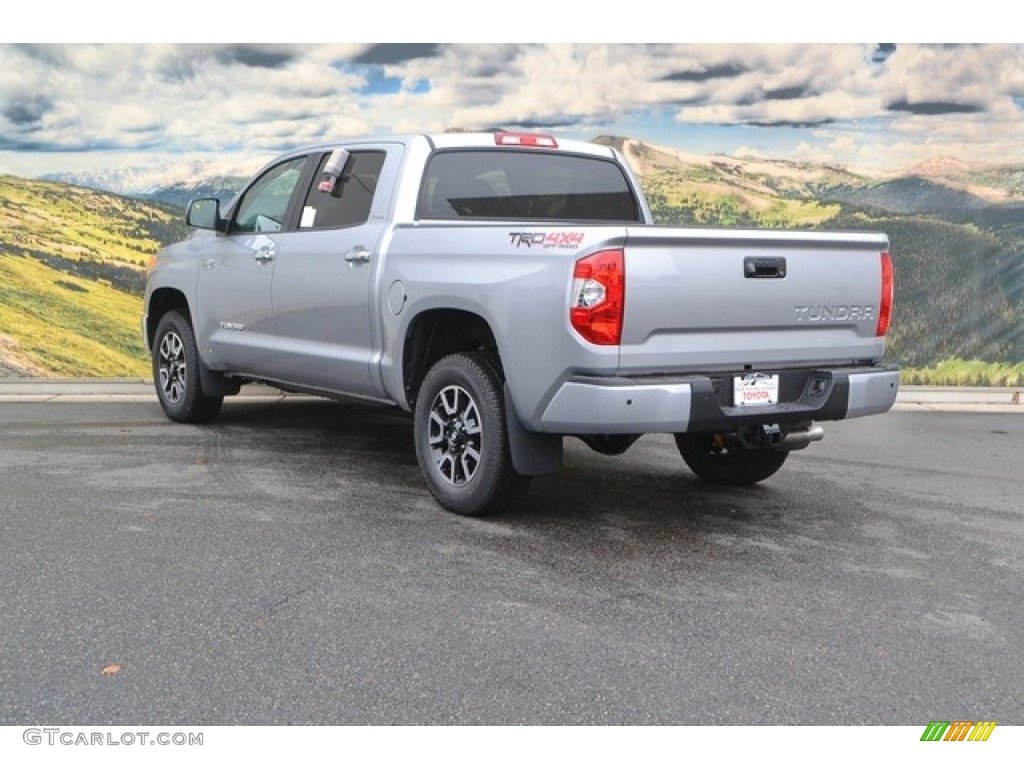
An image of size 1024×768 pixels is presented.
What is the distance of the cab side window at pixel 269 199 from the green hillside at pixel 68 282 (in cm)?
366

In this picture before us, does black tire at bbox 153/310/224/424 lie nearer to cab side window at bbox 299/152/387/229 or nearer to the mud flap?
cab side window at bbox 299/152/387/229

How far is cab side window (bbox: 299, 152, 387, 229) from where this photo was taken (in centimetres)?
618

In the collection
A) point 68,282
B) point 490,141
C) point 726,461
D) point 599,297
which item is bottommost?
point 726,461

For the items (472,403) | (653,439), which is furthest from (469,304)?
(653,439)

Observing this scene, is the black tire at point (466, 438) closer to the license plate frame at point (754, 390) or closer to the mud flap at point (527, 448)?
the mud flap at point (527, 448)

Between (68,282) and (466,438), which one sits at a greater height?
(68,282)

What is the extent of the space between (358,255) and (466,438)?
4.23ft

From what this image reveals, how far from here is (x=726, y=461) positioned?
20.9 feet

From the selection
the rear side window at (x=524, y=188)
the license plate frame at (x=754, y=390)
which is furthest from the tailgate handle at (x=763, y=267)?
the rear side window at (x=524, y=188)

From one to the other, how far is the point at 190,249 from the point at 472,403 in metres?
3.48

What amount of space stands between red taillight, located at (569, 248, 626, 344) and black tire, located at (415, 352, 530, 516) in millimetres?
735

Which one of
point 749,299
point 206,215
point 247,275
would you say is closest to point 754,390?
point 749,299
